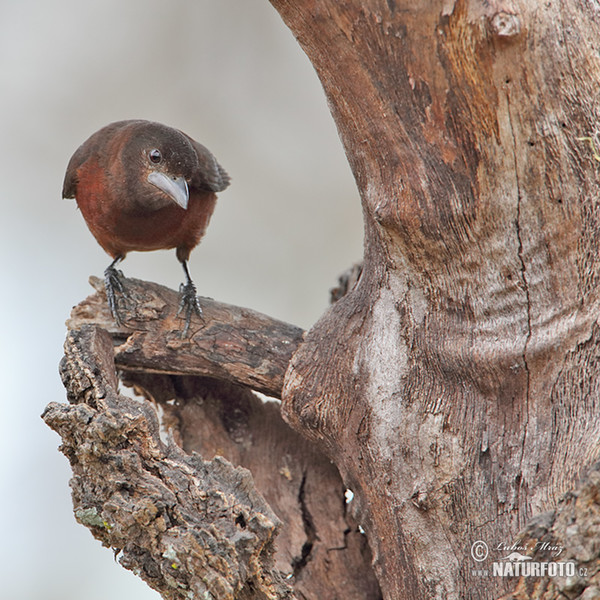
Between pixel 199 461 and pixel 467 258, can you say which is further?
pixel 199 461

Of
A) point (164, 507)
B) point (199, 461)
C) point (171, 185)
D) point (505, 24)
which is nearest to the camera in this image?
point (505, 24)

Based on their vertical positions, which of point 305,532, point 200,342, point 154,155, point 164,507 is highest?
point 154,155

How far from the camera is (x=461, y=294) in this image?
1.99 metres

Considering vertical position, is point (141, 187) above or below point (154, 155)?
below

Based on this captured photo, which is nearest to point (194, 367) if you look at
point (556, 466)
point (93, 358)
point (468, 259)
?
point (93, 358)

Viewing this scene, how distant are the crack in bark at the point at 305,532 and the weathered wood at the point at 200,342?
37 cm

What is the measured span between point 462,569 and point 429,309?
2.32 feet

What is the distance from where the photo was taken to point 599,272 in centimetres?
183

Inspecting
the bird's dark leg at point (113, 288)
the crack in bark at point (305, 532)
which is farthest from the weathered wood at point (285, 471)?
the bird's dark leg at point (113, 288)

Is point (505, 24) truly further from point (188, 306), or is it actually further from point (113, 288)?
point (113, 288)

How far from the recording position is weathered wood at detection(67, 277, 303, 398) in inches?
99.6

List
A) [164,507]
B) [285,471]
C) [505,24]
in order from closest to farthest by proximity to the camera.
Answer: [505,24]
[164,507]
[285,471]

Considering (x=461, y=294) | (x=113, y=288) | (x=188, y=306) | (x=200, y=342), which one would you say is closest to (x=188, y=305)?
(x=188, y=306)

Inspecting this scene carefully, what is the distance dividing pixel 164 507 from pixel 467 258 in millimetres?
1024
